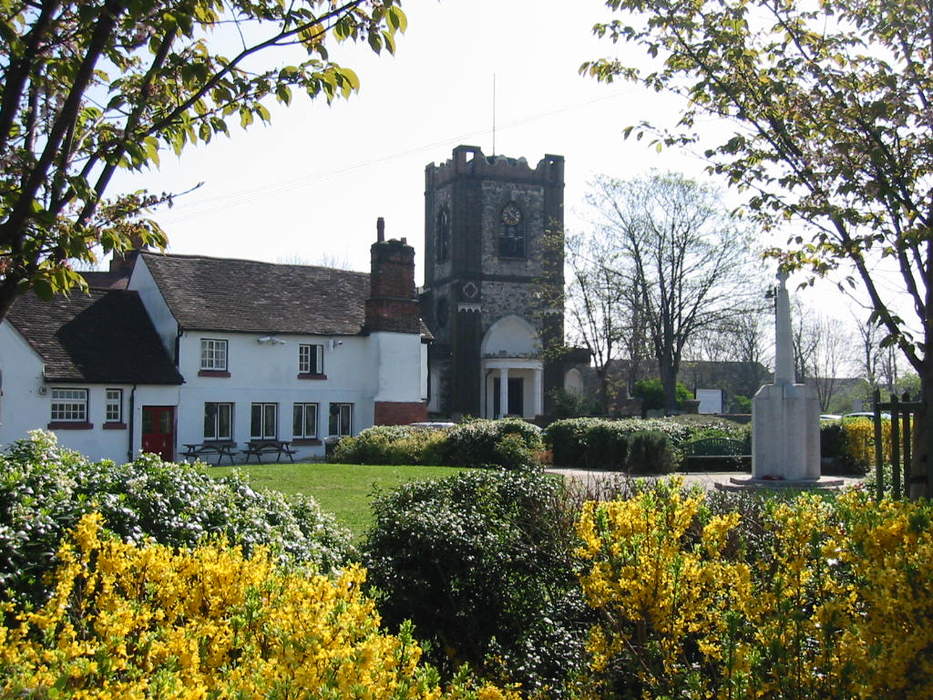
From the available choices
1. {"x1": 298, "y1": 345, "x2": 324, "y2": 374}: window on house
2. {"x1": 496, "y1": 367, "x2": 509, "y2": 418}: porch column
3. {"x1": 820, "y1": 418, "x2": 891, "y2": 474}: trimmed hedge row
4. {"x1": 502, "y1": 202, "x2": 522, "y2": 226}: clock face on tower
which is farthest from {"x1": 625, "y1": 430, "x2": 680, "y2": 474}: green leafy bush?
{"x1": 502, "y1": 202, "x2": 522, "y2": 226}: clock face on tower

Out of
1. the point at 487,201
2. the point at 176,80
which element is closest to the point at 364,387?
the point at 487,201

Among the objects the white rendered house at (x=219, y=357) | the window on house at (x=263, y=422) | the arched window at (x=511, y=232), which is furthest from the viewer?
the arched window at (x=511, y=232)

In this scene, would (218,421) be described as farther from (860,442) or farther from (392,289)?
(860,442)

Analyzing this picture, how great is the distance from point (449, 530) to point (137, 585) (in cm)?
377

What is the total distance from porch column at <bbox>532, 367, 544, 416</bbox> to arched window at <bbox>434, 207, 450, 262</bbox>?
32.2ft

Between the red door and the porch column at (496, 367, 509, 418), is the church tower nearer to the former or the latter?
the porch column at (496, 367, 509, 418)

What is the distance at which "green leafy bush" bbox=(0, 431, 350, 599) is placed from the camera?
587 centimetres

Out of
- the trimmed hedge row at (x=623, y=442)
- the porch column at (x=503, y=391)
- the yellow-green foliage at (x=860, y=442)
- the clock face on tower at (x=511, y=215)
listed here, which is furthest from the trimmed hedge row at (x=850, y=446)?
the clock face on tower at (x=511, y=215)

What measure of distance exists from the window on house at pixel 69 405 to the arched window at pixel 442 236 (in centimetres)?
3105

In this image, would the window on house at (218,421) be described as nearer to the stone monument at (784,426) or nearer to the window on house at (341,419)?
the window on house at (341,419)

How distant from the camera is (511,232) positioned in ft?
184

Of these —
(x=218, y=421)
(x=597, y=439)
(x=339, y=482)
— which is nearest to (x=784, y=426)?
(x=597, y=439)

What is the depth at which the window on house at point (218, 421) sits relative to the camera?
3259cm

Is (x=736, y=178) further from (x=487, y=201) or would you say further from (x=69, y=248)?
(x=487, y=201)
